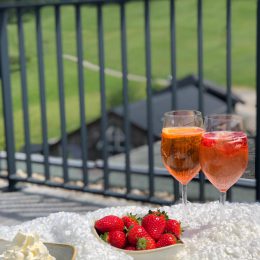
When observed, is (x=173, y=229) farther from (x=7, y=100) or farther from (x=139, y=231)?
(x=7, y=100)

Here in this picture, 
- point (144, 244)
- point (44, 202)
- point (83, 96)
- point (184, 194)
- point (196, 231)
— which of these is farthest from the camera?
point (44, 202)

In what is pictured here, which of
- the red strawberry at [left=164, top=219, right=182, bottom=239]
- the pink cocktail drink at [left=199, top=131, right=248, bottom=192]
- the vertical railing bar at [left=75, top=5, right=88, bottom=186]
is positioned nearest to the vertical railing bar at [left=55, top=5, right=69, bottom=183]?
the vertical railing bar at [left=75, top=5, right=88, bottom=186]

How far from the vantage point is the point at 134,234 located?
1289 millimetres

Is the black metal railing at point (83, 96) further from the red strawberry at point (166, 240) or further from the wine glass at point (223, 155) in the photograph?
the red strawberry at point (166, 240)

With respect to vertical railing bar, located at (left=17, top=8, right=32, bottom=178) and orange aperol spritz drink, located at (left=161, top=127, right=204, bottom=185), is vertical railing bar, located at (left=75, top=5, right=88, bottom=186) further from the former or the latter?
orange aperol spritz drink, located at (left=161, top=127, right=204, bottom=185)

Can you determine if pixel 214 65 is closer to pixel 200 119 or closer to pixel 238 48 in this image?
pixel 238 48

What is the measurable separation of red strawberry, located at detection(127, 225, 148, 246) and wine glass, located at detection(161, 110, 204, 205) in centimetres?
23

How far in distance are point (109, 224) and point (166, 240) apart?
0.13m

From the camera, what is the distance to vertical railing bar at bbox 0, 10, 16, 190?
3480 millimetres

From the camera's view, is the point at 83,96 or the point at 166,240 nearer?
the point at 166,240

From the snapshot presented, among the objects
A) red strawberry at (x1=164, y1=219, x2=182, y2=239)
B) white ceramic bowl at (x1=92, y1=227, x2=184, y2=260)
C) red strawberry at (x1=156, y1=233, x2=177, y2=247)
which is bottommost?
white ceramic bowl at (x1=92, y1=227, x2=184, y2=260)

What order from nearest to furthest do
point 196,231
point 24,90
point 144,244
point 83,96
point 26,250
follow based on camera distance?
point 26,250 < point 144,244 < point 196,231 < point 83,96 < point 24,90

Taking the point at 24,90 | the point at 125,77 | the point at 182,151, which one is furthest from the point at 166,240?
the point at 24,90

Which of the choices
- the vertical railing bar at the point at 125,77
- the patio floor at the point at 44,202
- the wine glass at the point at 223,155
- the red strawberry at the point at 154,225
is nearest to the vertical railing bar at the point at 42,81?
the patio floor at the point at 44,202
